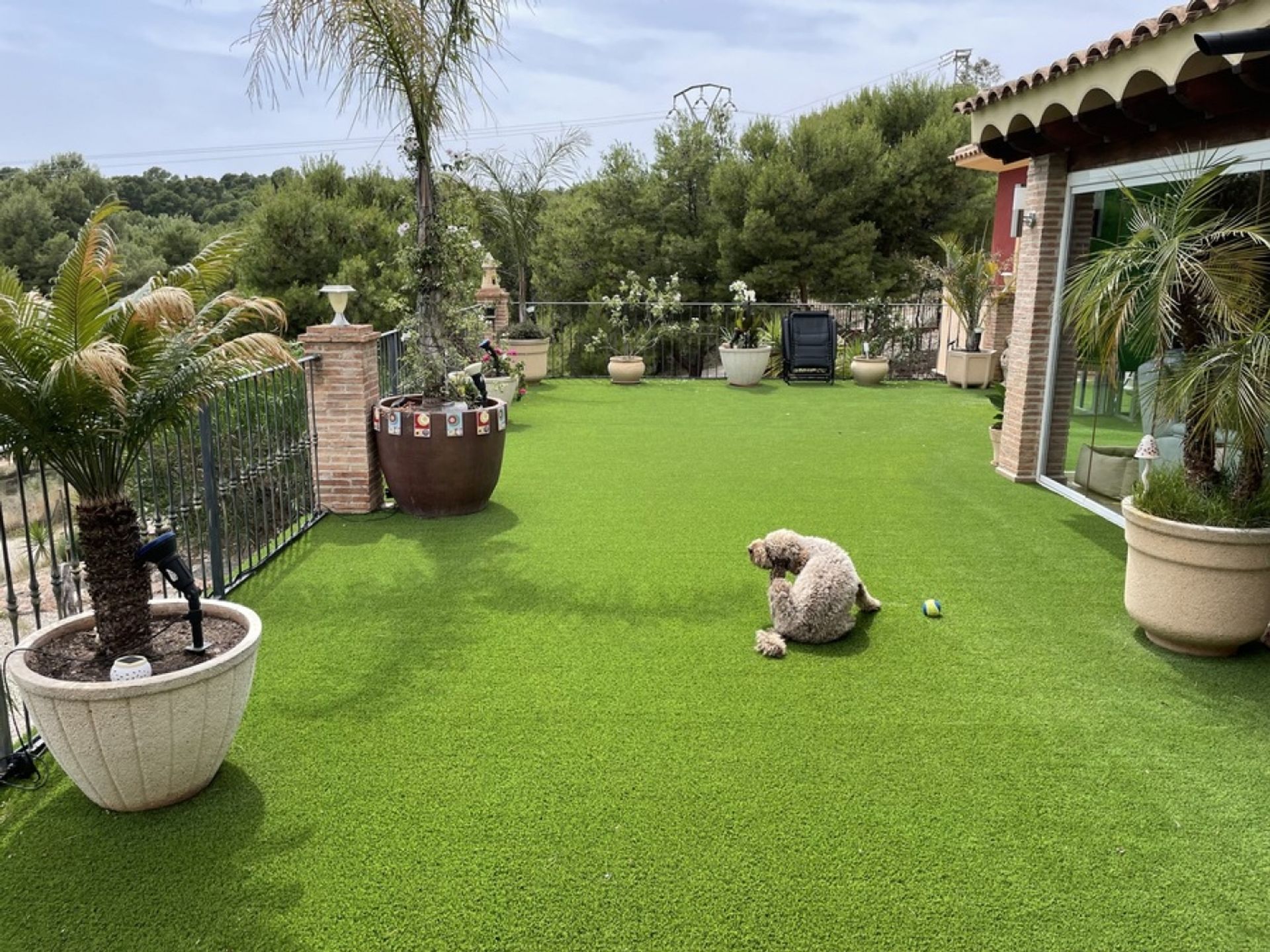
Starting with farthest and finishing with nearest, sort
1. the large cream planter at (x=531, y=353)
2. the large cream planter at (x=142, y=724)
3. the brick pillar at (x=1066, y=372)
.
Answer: the large cream planter at (x=531, y=353), the brick pillar at (x=1066, y=372), the large cream planter at (x=142, y=724)

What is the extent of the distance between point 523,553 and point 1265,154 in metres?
4.13

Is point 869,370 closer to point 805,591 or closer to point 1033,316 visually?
point 1033,316

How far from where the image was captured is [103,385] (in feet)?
7.73

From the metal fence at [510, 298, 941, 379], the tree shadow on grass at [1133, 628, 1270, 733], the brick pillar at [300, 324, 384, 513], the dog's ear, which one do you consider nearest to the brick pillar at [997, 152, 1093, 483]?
the tree shadow on grass at [1133, 628, 1270, 733]

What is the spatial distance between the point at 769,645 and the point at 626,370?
357 inches

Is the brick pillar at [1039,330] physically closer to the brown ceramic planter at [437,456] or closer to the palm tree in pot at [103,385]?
the brown ceramic planter at [437,456]

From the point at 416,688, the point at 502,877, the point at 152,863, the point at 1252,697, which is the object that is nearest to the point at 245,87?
the point at 416,688

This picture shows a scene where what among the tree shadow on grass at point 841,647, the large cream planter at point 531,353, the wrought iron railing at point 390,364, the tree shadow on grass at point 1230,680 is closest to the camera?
the tree shadow on grass at point 1230,680

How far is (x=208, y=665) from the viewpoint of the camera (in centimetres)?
253

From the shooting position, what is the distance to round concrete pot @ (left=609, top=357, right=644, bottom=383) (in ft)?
41.0

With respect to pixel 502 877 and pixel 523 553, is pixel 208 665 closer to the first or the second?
pixel 502 877

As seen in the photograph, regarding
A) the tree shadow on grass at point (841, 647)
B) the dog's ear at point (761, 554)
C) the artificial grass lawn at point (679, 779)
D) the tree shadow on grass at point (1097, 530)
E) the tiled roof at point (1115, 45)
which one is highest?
the tiled roof at point (1115, 45)

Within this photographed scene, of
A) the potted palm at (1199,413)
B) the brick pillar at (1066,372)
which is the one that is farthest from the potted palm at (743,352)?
the potted palm at (1199,413)

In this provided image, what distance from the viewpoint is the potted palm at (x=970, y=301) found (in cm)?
1170
